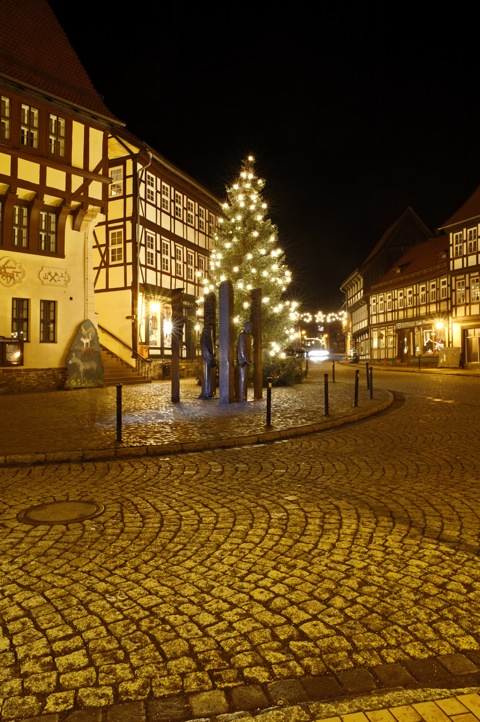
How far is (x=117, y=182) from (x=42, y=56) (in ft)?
26.3

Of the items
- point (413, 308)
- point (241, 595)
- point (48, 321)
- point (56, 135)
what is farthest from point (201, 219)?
point (241, 595)

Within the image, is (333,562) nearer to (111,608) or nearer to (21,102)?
(111,608)

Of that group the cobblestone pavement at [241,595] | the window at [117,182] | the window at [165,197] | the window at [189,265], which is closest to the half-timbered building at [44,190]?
the window at [117,182]

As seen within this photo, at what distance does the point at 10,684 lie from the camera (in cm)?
248

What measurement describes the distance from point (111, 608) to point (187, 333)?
3209 centimetres

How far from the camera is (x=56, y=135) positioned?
21.8 metres

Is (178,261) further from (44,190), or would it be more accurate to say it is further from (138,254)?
(44,190)

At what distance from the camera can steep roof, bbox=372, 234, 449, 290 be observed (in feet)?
153

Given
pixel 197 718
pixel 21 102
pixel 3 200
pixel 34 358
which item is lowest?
pixel 197 718

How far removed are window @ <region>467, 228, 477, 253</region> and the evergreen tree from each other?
21.6 meters

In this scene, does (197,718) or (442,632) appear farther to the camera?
(442,632)

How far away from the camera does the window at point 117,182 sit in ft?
96.2

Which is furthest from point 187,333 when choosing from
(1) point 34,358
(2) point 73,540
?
(2) point 73,540

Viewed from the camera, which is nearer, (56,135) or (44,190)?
(44,190)
